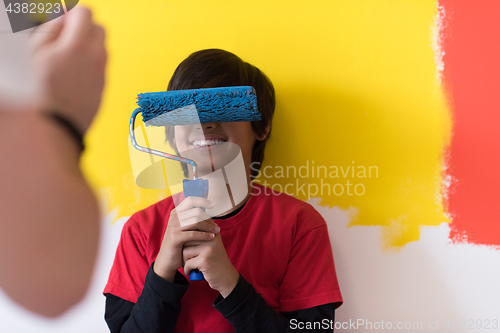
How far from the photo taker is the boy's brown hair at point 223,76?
836mm

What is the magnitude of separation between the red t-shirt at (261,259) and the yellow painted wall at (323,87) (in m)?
0.13

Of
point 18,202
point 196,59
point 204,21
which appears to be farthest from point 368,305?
point 18,202

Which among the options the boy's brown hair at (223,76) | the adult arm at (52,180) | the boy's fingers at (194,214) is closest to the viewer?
the boy's fingers at (194,214)

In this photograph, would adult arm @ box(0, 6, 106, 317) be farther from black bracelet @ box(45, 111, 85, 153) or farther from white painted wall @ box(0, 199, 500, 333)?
white painted wall @ box(0, 199, 500, 333)

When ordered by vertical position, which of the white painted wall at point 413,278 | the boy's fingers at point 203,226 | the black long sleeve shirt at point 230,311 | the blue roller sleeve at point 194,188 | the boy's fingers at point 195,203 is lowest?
the white painted wall at point 413,278

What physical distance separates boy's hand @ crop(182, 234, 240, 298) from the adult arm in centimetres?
41

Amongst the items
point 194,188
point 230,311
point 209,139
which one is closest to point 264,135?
point 209,139

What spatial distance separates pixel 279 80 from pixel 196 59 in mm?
234

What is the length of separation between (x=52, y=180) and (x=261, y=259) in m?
0.62

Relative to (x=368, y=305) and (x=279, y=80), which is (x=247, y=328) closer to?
(x=368, y=305)

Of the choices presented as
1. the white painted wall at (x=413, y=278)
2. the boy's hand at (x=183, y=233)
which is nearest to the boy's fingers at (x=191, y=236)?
the boy's hand at (x=183, y=233)

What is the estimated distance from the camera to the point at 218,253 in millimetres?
729

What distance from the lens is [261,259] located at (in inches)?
33.0

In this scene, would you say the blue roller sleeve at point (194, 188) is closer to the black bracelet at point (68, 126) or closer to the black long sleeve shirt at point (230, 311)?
the black long sleeve shirt at point (230, 311)
